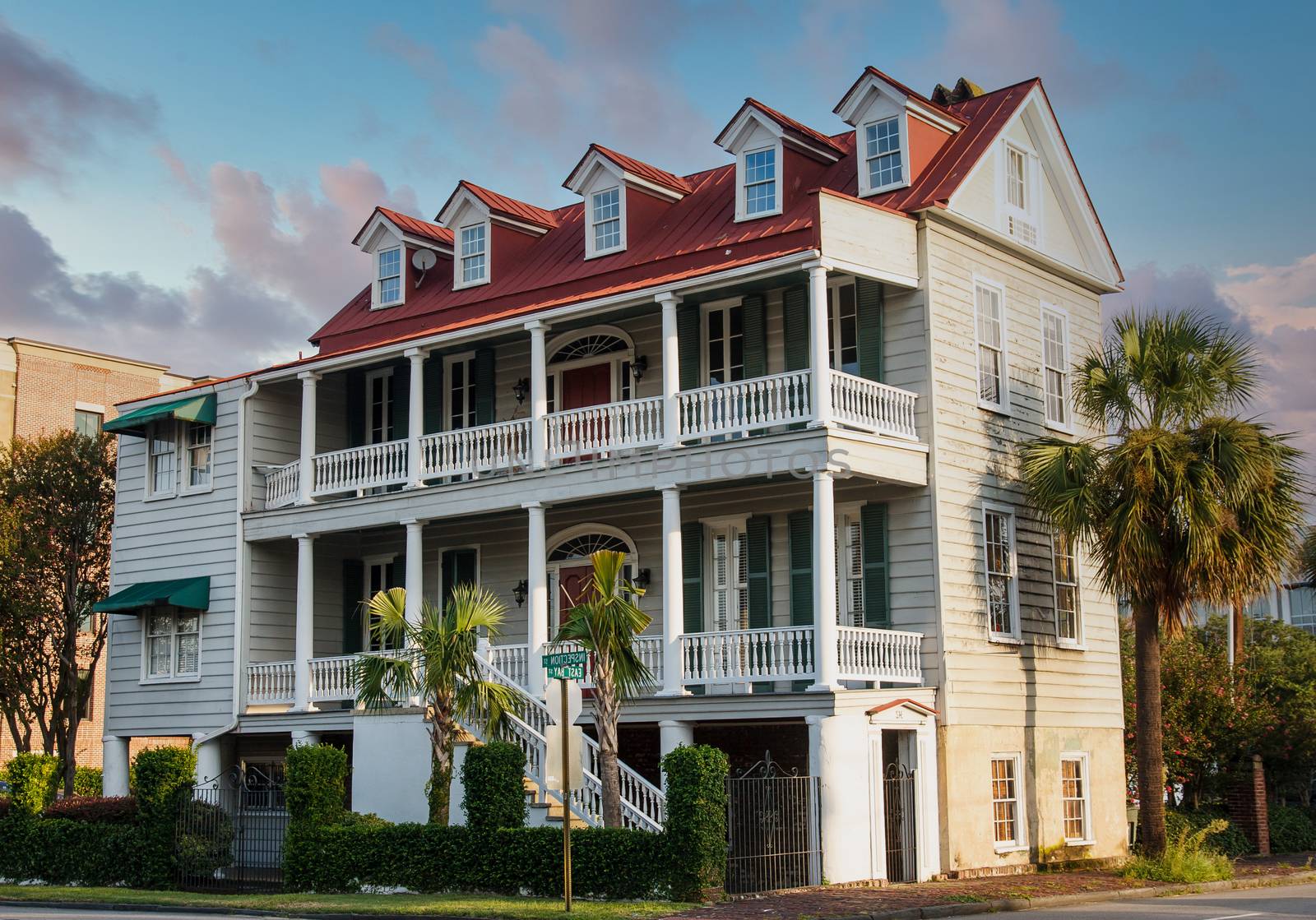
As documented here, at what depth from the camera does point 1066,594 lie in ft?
85.4

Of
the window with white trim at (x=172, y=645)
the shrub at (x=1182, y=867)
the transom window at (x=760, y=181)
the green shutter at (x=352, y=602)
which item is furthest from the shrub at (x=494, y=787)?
the window with white trim at (x=172, y=645)

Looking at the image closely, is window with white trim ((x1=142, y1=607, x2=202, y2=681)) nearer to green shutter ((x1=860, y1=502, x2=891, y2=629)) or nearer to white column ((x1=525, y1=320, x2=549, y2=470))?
white column ((x1=525, y1=320, x2=549, y2=470))

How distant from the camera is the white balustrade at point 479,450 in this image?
25312 mm

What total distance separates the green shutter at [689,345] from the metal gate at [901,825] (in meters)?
7.45

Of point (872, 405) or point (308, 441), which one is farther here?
point (308, 441)

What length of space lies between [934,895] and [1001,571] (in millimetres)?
6544

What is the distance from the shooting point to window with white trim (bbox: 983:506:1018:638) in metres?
24.0

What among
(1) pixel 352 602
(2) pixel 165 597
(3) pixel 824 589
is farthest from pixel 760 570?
(2) pixel 165 597

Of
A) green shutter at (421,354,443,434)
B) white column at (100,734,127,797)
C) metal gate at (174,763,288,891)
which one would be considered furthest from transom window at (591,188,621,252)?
white column at (100,734,127,797)

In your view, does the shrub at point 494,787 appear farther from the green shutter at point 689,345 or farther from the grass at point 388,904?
the green shutter at point 689,345

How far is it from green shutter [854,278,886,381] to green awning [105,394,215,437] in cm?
1331

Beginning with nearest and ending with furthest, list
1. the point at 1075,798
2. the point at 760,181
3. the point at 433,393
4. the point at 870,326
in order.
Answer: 1. the point at 870,326
2. the point at 760,181
3. the point at 1075,798
4. the point at 433,393

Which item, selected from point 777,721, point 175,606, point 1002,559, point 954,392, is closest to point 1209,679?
point 1002,559

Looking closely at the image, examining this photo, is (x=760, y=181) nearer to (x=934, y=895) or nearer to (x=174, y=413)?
(x=934, y=895)
